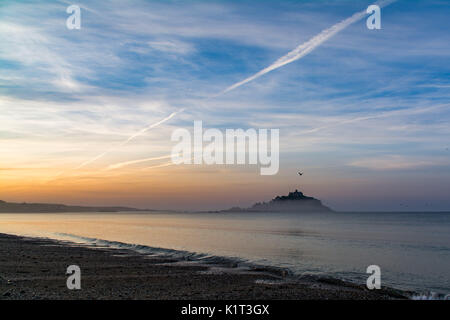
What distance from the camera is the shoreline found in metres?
15.5

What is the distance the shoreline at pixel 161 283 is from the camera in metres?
15.5

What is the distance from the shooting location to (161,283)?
18.7 metres
